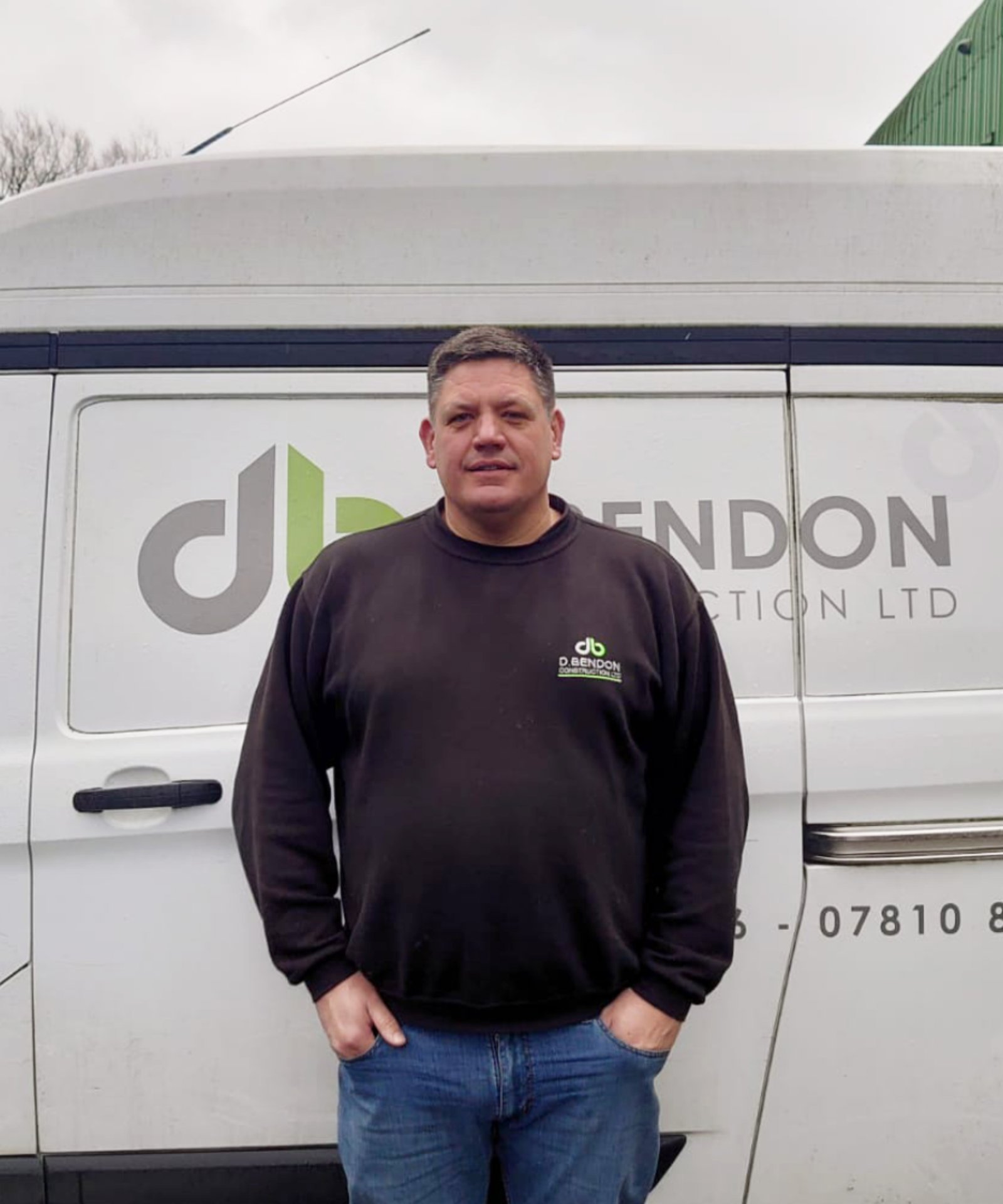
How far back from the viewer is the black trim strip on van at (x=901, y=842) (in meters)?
1.86

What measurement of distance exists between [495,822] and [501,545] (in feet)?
1.32

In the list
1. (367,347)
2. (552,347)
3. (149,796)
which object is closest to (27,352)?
(367,347)

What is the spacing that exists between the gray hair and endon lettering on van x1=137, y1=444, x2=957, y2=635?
0.48 meters

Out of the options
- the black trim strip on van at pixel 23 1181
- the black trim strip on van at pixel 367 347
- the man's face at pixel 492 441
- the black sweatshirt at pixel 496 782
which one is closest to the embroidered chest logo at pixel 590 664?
the black sweatshirt at pixel 496 782

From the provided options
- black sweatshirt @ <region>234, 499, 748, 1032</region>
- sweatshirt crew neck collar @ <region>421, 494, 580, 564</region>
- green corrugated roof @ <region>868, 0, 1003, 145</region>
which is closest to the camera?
black sweatshirt @ <region>234, 499, 748, 1032</region>

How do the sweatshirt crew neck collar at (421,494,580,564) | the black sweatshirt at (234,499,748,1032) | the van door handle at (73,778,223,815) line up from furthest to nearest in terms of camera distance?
the van door handle at (73,778,223,815) < the sweatshirt crew neck collar at (421,494,580,564) < the black sweatshirt at (234,499,748,1032)

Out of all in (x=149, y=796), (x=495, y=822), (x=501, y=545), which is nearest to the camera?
(x=495, y=822)

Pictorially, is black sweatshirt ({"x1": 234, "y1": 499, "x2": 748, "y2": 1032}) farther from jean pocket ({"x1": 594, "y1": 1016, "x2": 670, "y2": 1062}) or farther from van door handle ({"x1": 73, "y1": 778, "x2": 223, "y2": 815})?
van door handle ({"x1": 73, "y1": 778, "x2": 223, "y2": 815})

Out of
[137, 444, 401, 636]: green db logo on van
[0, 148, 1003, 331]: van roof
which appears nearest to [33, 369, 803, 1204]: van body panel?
[137, 444, 401, 636]: green db logo on van

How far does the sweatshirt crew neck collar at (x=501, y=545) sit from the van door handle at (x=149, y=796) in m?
0.70

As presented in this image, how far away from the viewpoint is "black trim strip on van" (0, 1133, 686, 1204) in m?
1.86

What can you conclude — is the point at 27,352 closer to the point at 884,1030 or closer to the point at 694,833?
the point at 694,833

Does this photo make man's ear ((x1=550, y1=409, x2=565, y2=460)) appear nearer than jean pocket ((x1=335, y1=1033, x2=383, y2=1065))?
No

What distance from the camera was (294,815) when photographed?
4.71 feet
